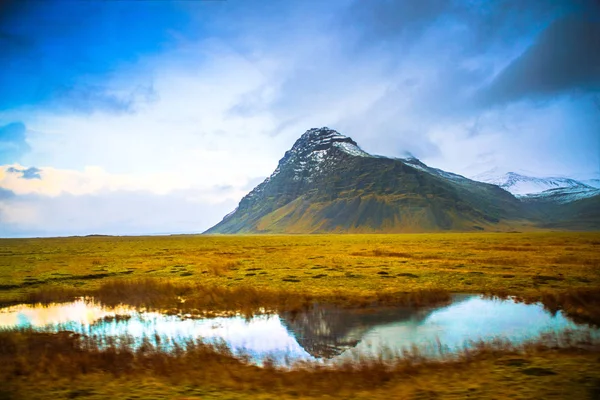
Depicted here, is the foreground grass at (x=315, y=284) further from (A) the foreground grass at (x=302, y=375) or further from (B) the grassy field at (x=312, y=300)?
(A) the foreground grass at (x=302, y=375)

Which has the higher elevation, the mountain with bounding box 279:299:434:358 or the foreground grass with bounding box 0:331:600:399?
the foreground grass with bounding box 0:331:600:399

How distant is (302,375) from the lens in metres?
12.4

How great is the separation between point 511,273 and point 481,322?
20230 millimetres

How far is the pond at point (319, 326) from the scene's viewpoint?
54.2 feet

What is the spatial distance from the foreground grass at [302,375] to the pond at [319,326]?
175 centimetres

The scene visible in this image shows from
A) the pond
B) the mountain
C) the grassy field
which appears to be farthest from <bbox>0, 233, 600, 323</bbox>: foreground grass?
the pond

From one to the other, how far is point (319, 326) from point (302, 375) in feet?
25.4

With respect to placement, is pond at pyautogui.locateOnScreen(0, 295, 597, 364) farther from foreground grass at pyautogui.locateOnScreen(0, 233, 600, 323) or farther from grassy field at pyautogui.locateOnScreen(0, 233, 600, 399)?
foreground grass at pyautogui.locateOnScreen(0, 233, 600, 323)

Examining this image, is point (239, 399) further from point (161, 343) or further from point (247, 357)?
point (161, 343)

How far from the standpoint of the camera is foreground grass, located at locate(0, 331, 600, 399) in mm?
10561

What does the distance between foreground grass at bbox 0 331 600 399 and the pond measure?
175 centimetres

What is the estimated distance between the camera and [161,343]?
1677cm

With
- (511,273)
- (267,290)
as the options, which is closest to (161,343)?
(267,290)

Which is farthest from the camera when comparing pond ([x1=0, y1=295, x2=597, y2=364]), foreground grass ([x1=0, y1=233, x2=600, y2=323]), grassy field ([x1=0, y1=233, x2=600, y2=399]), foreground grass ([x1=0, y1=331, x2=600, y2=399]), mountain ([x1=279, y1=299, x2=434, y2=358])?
foreground grass ([x1=0, y1=233, x2=600, y2=323])
